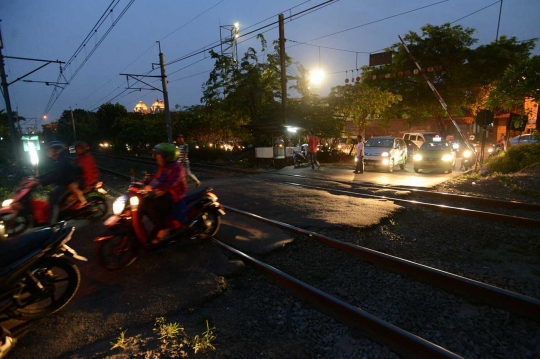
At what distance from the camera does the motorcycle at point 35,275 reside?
316 centimetres

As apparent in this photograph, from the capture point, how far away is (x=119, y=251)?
472 centimetres

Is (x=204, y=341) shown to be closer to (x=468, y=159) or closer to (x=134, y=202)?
(x=134, y=202)

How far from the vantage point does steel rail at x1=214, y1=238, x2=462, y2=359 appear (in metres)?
2.89

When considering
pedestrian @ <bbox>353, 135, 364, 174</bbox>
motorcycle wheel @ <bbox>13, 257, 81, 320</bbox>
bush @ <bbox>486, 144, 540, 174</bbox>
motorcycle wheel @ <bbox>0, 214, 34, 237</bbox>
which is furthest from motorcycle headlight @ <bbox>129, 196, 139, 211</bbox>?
bush @ <bbox>486, 144, 540, 174</bbox>

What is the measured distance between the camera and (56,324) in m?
3.44

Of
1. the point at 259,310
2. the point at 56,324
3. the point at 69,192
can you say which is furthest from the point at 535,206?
the point at 69,192

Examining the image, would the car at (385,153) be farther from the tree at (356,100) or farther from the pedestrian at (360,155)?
the tree at (356,100)

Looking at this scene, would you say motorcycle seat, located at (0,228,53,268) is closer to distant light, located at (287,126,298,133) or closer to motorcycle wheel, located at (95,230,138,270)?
motorcycle wheel, located at (95,230,138,270)

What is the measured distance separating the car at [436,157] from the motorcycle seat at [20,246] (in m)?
15.1

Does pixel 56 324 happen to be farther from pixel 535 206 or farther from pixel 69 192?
pixel 535 206

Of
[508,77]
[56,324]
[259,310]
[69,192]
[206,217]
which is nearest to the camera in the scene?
[56,324]

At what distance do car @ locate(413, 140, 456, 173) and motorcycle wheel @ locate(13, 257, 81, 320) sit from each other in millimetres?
14838

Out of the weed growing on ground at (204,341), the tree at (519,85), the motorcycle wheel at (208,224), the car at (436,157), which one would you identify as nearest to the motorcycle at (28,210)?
the motorcycle wheel at (208,224)

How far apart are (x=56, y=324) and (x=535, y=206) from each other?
381 inches
